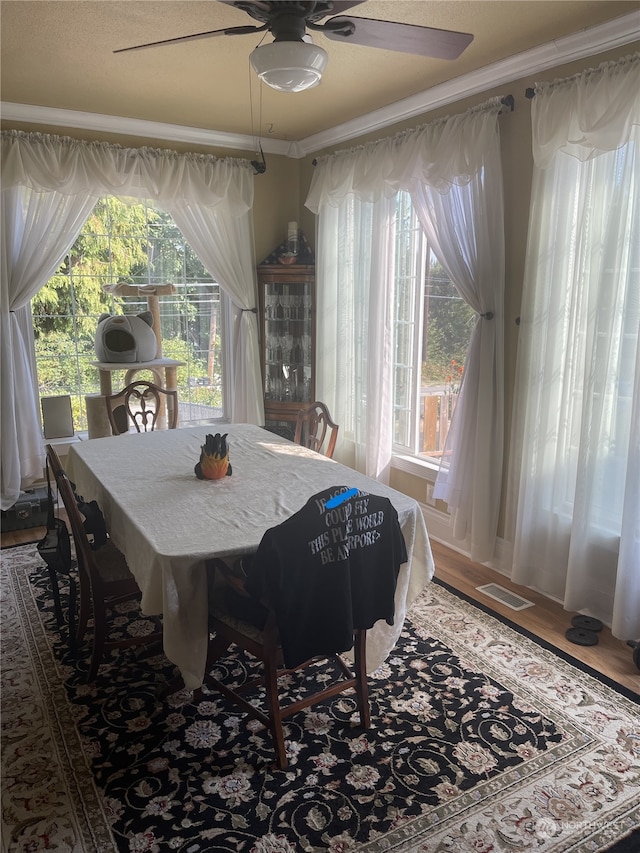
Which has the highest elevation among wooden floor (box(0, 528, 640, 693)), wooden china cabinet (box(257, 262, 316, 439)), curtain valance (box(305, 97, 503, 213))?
curtain valance (box(305, 97, 503, 213))

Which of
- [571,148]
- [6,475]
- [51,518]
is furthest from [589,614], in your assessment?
[6,475]

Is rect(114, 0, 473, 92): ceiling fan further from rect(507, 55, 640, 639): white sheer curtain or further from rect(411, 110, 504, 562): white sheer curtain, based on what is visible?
rect(411, 110, 504, 562): white sheer curtain

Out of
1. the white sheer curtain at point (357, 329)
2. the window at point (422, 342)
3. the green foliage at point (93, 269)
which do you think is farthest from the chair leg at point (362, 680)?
the green foliage at point (93, 269)

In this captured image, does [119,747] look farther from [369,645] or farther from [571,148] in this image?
[571,148]

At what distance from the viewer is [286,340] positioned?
16.6 ft

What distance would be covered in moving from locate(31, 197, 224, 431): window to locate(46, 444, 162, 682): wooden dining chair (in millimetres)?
2218

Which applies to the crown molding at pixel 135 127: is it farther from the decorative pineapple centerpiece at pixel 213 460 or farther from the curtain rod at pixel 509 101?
the decorative pineapple centerpiece at pixel 213 460

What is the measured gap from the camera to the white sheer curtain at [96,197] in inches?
160

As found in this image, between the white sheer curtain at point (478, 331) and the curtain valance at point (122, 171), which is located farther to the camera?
the curtain valance at point (122, 171)

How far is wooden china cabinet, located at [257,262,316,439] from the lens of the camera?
16.2 ft

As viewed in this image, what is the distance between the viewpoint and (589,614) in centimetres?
311

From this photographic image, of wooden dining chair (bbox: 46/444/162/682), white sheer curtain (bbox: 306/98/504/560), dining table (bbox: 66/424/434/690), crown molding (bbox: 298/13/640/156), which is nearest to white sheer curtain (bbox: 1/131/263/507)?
white sheer curtain (bbox: 306/98/504/560)

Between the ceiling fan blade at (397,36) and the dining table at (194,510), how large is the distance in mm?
1592

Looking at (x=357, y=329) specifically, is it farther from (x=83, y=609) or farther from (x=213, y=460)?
(x=83, y=609)
